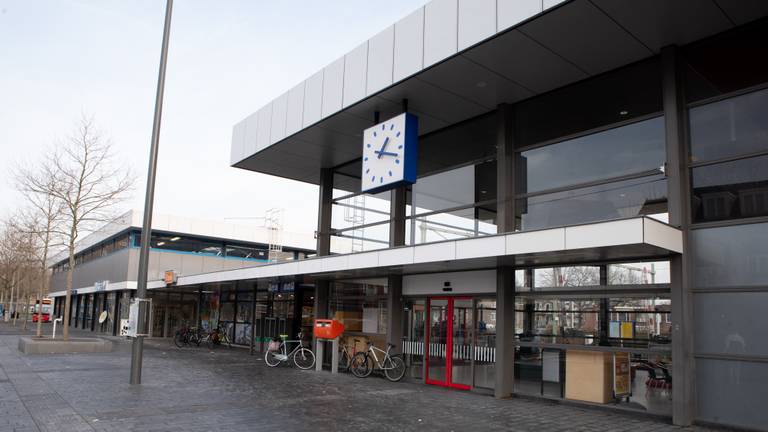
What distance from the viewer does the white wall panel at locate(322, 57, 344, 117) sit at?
13.2 metres

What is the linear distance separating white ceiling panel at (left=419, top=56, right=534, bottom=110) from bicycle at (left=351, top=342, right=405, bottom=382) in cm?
607

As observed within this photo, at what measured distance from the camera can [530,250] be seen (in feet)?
31.1

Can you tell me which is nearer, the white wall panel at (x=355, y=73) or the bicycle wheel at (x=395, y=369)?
the white wall panel at (x=355, y=73)

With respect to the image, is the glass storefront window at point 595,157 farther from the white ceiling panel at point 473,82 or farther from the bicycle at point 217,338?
the bicycle at point 217,338

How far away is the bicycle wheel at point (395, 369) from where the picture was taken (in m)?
13.7

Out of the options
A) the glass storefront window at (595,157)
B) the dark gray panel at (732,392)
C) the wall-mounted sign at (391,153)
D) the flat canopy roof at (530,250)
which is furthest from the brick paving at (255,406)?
the wall-mounted sign at (391,153)

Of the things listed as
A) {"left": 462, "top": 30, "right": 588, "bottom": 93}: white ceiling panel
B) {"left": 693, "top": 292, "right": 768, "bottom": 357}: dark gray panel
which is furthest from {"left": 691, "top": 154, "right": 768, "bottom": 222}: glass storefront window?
{"left": 462, "top": 30, "right": 588, "bottom": 93}: white ceiling panel

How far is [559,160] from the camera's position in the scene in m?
11.5

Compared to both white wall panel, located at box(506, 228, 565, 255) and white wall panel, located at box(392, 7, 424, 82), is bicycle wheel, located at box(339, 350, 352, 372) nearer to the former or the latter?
white wall panel, located at box(506, 228, 565, 255)

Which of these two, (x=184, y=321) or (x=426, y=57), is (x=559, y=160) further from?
(x=184, y=321)

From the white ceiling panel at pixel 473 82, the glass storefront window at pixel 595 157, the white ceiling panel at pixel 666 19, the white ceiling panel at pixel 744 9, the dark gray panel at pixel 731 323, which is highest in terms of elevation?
the white ceiling panel at pixel 744 9

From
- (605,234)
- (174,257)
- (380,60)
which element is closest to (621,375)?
(605,234)

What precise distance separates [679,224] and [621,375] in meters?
2.65

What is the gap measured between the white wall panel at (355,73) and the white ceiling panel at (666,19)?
5363 millimetres
